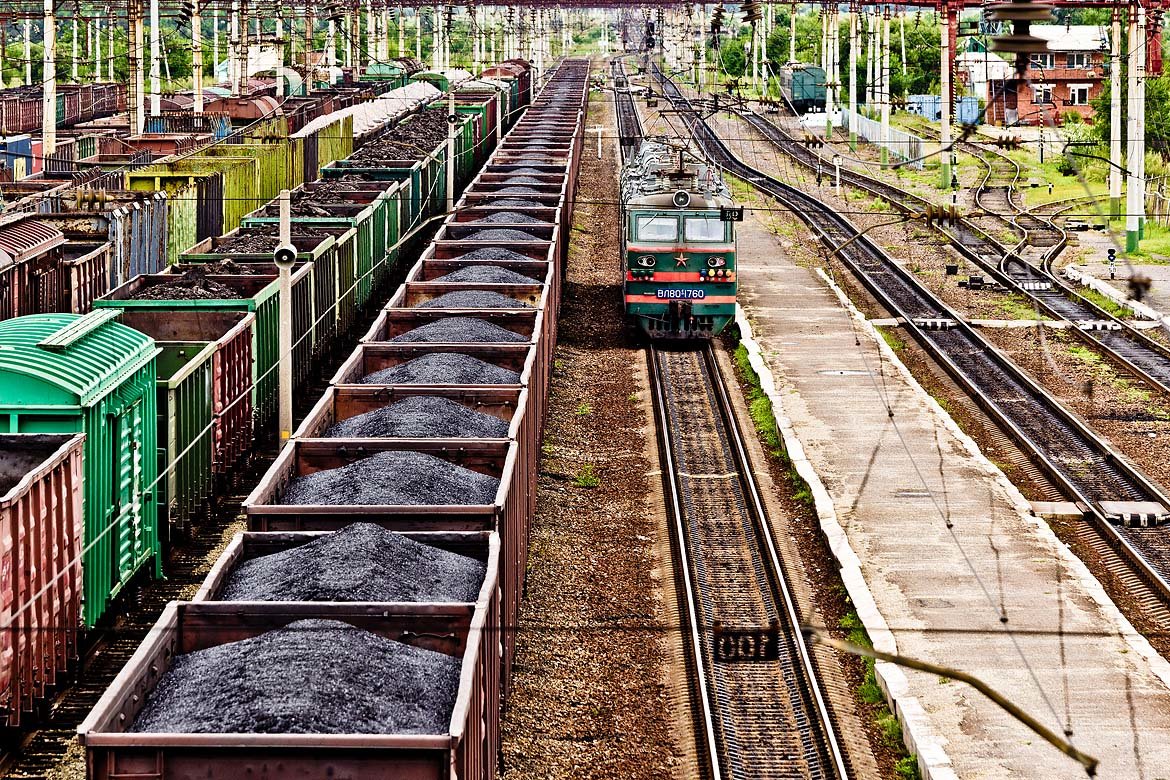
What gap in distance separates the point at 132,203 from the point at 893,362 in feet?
44.9

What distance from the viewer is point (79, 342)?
13.6m

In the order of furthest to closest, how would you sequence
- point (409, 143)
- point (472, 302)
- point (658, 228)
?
point (409, 143)
point (658, 228)
point (472, 302)

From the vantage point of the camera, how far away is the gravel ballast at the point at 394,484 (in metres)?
11.8

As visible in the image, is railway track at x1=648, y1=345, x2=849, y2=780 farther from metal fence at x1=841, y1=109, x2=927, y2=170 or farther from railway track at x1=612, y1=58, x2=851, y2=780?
metal fence at x1=841, y1=109, x2=927, y2=170

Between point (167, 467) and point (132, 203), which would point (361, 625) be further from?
point (132, 203)

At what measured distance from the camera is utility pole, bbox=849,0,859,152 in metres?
61.7

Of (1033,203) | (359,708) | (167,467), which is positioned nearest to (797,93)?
(1033,203)

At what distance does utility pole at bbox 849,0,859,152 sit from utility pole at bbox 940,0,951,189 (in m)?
7.50

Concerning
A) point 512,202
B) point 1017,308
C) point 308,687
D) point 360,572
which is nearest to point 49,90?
point 512,202

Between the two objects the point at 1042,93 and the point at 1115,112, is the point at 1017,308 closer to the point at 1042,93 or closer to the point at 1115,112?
the point at 1115,112

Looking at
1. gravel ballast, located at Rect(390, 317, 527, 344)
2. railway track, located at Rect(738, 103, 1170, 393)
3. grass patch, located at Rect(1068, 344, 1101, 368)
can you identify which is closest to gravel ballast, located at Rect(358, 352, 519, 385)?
gravel ballast, located at Rect(390, 317, 527, 344)

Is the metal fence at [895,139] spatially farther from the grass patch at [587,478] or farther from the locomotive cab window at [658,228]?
the grass patch at [587,478]

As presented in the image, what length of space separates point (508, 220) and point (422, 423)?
15.7 metres

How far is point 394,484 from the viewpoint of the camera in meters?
11.9
